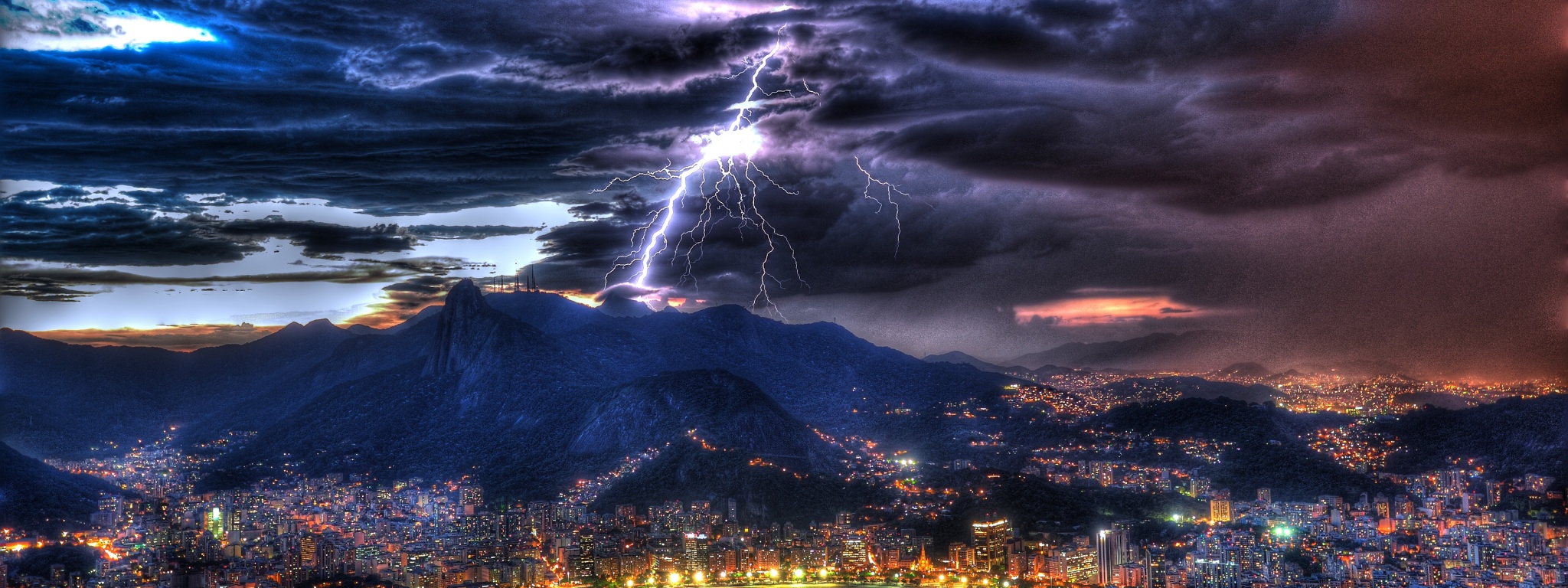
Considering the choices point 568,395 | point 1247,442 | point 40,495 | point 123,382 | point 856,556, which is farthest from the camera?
point 123,382

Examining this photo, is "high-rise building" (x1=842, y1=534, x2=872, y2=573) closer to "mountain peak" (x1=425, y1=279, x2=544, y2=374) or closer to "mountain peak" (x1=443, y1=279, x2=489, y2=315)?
"mountain peak" (x1=425, y1=279, x2=544, y2=374)

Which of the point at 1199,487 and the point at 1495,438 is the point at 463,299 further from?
the point at 1495,438

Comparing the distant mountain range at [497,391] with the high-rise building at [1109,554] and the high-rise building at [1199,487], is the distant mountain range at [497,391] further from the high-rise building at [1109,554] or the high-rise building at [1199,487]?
the high-rise building at [1109,554]

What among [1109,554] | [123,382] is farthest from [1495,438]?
[123,382]

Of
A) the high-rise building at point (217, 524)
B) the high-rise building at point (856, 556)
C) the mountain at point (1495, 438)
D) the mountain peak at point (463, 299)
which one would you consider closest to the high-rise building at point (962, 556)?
the high-rise building at point (856, 556)

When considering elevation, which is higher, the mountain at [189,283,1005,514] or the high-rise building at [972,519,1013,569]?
the mountain at [189,283,1005,514]

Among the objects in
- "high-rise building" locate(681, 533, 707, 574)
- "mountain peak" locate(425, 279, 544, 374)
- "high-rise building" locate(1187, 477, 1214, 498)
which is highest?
"mountain peak" locate(425, 279, 544, 374)

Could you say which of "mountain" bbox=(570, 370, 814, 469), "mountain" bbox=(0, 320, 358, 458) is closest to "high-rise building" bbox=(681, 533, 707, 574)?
"mountain" bbox=(570, 370, 814, 469)
